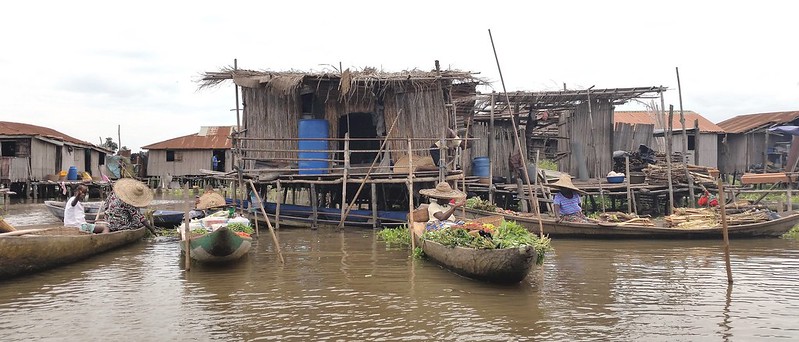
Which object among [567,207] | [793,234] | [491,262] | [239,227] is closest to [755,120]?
[793,234]

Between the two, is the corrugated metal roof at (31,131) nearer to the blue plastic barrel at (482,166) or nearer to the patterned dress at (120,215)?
the patterned dress at (120,215)

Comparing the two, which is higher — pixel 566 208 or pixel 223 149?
pixel 223 149

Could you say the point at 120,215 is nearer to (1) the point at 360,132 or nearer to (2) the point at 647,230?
(1) the point at 360,132

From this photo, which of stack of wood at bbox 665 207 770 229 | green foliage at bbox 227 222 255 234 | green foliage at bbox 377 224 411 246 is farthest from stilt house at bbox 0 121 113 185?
stack of wood at bbox 665 207 770 229

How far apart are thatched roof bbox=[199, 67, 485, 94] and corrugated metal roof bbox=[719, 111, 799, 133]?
14.9 m

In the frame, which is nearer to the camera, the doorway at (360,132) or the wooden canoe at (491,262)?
the wooden canoe at (491,262)

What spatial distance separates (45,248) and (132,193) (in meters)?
2.74

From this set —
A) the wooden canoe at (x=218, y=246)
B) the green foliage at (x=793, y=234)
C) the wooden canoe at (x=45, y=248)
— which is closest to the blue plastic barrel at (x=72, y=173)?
the wooden canoe at (x=45, y=248)

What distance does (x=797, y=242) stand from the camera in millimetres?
12594

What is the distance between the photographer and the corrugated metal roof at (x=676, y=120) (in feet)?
80.4

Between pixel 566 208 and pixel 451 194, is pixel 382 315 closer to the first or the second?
pixel 451 194

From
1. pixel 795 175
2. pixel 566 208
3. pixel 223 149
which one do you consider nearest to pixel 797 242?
pixel 795 175

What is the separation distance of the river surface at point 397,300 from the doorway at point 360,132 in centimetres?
580

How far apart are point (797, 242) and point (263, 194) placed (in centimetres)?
1297
